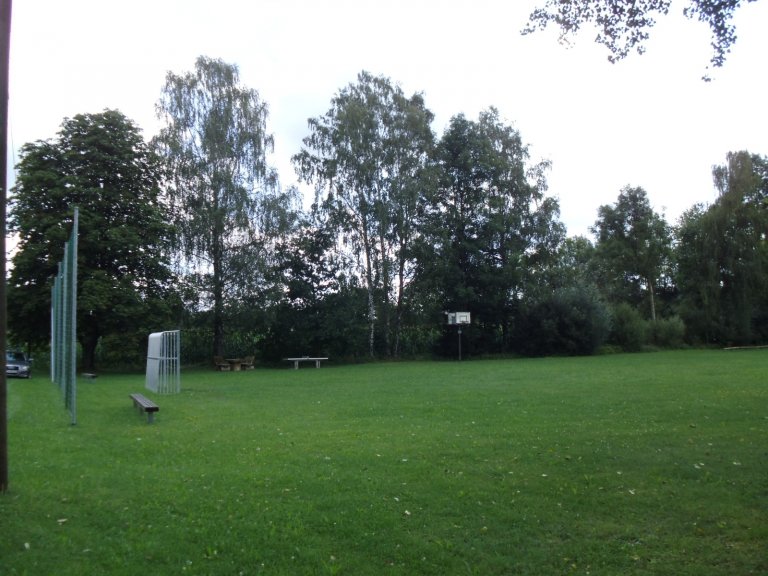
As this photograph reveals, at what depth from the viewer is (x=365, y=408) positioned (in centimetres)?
1376

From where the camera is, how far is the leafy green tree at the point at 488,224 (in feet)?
134

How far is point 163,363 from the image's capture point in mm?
19094

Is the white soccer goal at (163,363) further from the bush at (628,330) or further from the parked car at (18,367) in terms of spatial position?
the bush at (628,330)

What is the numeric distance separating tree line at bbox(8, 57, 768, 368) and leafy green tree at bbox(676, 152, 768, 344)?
0.47 ft

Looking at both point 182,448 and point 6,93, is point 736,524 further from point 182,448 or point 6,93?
Result: point 6,93

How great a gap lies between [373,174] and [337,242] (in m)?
4.67

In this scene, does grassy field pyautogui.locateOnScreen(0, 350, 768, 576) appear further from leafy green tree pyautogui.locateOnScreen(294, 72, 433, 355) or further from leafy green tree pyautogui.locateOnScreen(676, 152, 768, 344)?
leafy green tree pyautogui.locateOnScreen(676, 152, 768, 344)

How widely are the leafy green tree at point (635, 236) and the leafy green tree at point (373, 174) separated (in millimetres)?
24284

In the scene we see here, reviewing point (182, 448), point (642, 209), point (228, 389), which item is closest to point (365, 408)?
point (182, 448)

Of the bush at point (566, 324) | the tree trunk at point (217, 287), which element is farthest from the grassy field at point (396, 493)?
the bush at point (566, 324)

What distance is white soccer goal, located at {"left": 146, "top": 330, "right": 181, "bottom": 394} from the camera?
18188mm

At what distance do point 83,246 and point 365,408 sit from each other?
20764 mm

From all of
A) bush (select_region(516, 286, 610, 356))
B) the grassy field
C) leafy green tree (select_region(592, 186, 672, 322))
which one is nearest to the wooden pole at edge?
the grassy field

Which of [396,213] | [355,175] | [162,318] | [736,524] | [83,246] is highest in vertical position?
[355,175]
